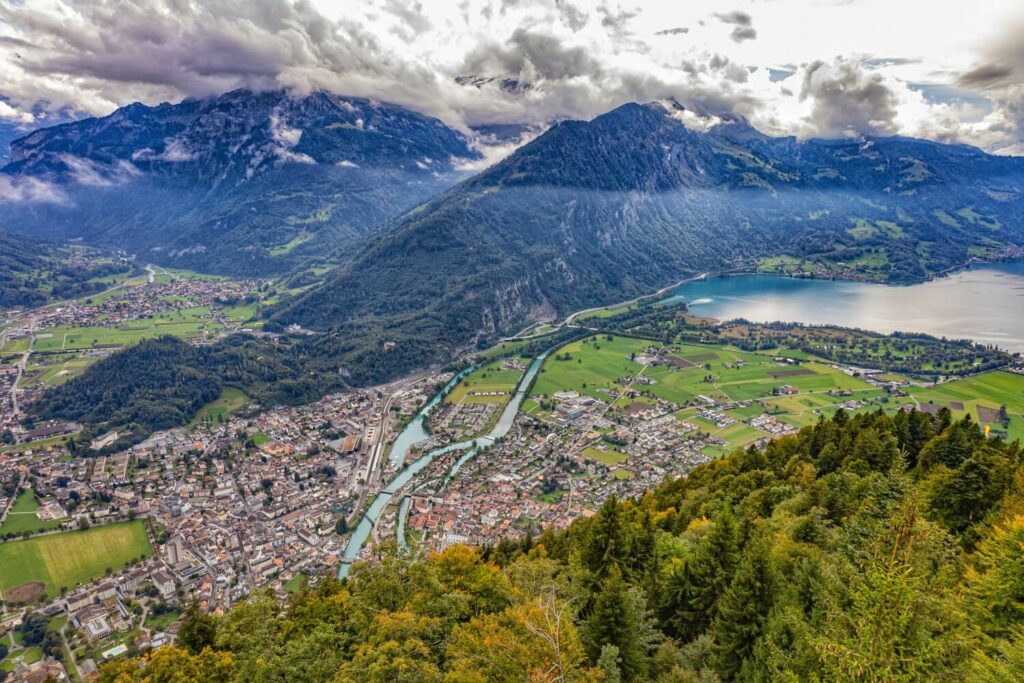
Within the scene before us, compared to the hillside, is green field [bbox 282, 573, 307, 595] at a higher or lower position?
lower

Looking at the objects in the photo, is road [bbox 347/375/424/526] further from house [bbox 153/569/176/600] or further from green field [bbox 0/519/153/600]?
green field [bbox 0/519/153/600]

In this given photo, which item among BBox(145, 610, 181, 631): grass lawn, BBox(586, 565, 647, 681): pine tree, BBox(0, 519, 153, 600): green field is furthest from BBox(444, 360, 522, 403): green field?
BBox(586, 565, 647, 681): pine tree

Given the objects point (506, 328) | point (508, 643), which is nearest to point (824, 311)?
point (506, 328)

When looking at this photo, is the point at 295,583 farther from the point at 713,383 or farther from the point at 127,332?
the point at 127,332

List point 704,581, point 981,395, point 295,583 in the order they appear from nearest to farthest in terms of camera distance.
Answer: point 704,581, point 295,583, point 981,395

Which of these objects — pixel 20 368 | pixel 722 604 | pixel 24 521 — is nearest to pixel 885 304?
pixel 722 604

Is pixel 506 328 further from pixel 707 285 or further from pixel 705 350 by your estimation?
pixel 707 285

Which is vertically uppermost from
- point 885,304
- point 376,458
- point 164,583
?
point 885,304
